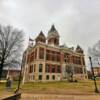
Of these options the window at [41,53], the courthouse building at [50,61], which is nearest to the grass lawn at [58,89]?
the courthouse building at [50,61]

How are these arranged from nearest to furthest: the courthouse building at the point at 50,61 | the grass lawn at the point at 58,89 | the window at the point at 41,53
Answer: the grass lawn at the point at 58,89, the courthouse building at the point at 50,61, the window at the point at 41,53

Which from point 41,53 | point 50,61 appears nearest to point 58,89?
point 41,53

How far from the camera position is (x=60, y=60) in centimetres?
5816

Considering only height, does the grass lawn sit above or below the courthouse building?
below

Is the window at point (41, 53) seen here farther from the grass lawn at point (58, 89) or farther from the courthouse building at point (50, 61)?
the grass lawn at point (58, 89)

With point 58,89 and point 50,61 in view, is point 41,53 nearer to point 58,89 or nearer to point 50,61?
point 50,61

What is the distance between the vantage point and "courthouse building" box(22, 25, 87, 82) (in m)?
51.3

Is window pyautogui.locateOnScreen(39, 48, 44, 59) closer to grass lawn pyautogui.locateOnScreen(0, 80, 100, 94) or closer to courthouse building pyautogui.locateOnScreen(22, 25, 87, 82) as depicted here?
courthouse building pyautogui.locateOnScreen(22, 25, 87, 82)

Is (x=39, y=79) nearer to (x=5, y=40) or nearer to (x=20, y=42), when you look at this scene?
(x=20, y=42)

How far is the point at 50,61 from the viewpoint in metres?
54.3

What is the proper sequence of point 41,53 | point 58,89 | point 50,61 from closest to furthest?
1. point 58,89
2. point 41,53
3. point 50,61

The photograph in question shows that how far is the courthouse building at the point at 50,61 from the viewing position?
51312 millimetres

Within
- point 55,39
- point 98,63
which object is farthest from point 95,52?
point 55,39

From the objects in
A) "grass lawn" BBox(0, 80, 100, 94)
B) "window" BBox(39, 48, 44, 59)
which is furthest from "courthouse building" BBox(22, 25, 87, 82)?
"grass lawn" BBox(0, 80, 100, 94)
